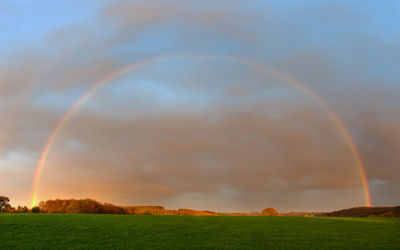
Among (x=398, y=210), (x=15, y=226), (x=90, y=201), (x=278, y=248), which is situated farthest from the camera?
(x=398, y=210)

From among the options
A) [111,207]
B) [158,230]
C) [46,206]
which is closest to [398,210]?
[111,207]

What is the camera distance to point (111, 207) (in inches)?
3681

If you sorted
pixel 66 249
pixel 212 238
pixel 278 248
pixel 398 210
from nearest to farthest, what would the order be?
pixel 66 249
pixel 278 248
pixel 212 238
pixel 398 210

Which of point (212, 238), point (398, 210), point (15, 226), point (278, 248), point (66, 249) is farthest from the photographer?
point (398, 210)

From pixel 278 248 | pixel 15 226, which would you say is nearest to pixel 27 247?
pixel 15 226

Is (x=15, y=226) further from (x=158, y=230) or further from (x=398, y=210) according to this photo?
(x=398, y=210)

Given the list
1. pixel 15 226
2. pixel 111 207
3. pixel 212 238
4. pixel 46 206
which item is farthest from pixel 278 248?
pixel 46 206

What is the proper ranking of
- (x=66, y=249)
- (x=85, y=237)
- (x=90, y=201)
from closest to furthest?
(x=66, y=249) → (x=85, y=237) → (x=90, y=201)

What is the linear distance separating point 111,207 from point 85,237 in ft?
239

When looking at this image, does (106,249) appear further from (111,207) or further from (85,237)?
(111,207)

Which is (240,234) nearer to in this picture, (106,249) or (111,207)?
(106,249)

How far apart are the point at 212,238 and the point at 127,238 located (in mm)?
6892

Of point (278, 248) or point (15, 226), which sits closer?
point (278, 248)

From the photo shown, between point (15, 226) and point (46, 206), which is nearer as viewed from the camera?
point (15, 226)
